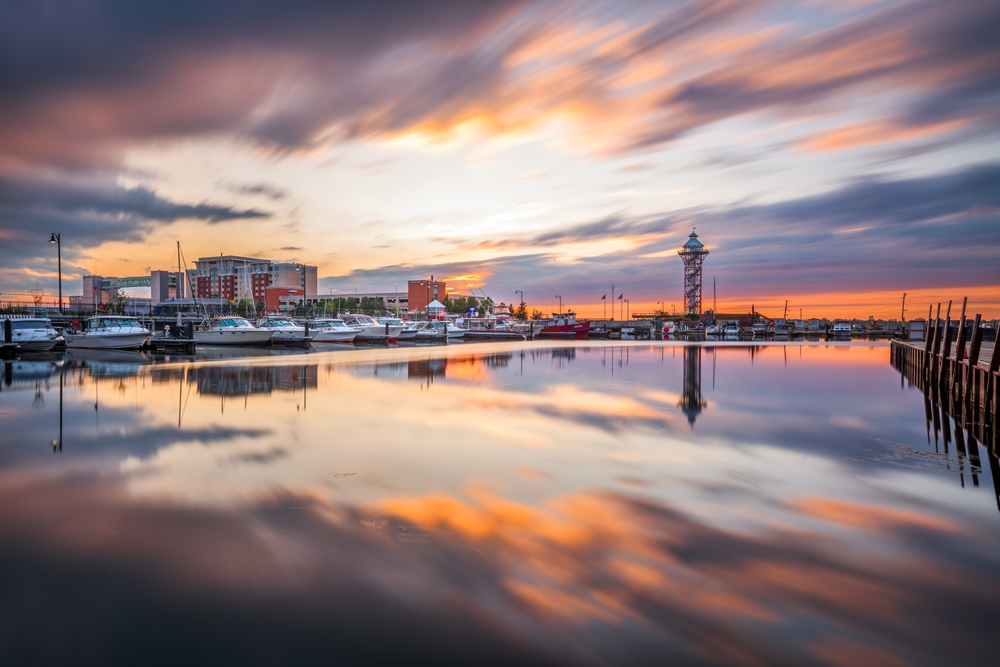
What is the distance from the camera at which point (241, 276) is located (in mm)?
168625

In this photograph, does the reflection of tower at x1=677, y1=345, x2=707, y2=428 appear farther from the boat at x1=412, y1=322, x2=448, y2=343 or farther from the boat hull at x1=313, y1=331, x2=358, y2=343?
the boat at x1=412, y1=322, x2=448, y2=343

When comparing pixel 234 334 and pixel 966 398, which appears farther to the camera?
pixel 234 334

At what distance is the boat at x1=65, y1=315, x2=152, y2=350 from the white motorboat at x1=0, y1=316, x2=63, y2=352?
2117 mm

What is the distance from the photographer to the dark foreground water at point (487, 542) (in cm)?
358

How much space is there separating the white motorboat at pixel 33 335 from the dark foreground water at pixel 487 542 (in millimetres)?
27811

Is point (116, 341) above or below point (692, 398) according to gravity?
above

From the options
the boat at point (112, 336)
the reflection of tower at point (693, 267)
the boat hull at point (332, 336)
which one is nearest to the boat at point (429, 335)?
the boat hull at point (332, 336)

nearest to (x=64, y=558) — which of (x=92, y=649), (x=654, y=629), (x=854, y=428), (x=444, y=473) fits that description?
(x=92, y=649)

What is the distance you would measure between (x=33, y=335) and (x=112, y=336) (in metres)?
3.95

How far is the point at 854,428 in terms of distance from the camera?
11.7 meters

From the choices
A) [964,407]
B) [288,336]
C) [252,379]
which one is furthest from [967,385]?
[288,336]

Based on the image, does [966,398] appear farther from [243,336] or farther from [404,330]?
[404,330]

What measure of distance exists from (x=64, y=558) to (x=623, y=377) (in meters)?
19.5

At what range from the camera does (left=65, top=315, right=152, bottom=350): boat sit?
35281 millimetres
